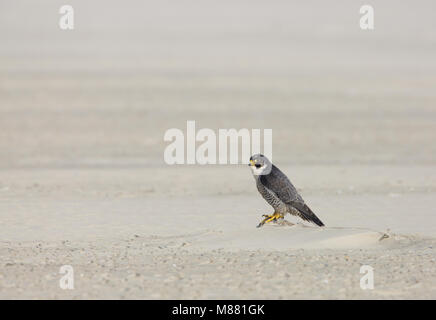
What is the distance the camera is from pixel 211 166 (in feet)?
54.7

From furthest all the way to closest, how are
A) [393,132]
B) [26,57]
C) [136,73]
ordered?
[26,57] < [136,73] < [393,132]

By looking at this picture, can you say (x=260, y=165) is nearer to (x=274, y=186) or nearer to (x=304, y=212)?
(x=274, y=186)

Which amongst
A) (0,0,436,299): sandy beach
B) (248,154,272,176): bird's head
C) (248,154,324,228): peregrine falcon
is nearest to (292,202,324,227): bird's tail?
(248,154,324,228): peregrine falcon

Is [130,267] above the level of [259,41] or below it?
below

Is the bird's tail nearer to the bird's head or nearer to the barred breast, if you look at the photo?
the barred breast

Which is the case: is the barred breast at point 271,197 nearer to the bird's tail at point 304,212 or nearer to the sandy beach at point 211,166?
the bird's tail at point 304,212

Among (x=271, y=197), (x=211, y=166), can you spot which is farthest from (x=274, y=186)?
(x=211, y=166)

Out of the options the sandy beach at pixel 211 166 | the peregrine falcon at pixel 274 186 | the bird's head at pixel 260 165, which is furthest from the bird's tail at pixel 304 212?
the bird's head at pixel 260 165

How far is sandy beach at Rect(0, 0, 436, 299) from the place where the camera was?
821cm

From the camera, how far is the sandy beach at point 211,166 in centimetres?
821
